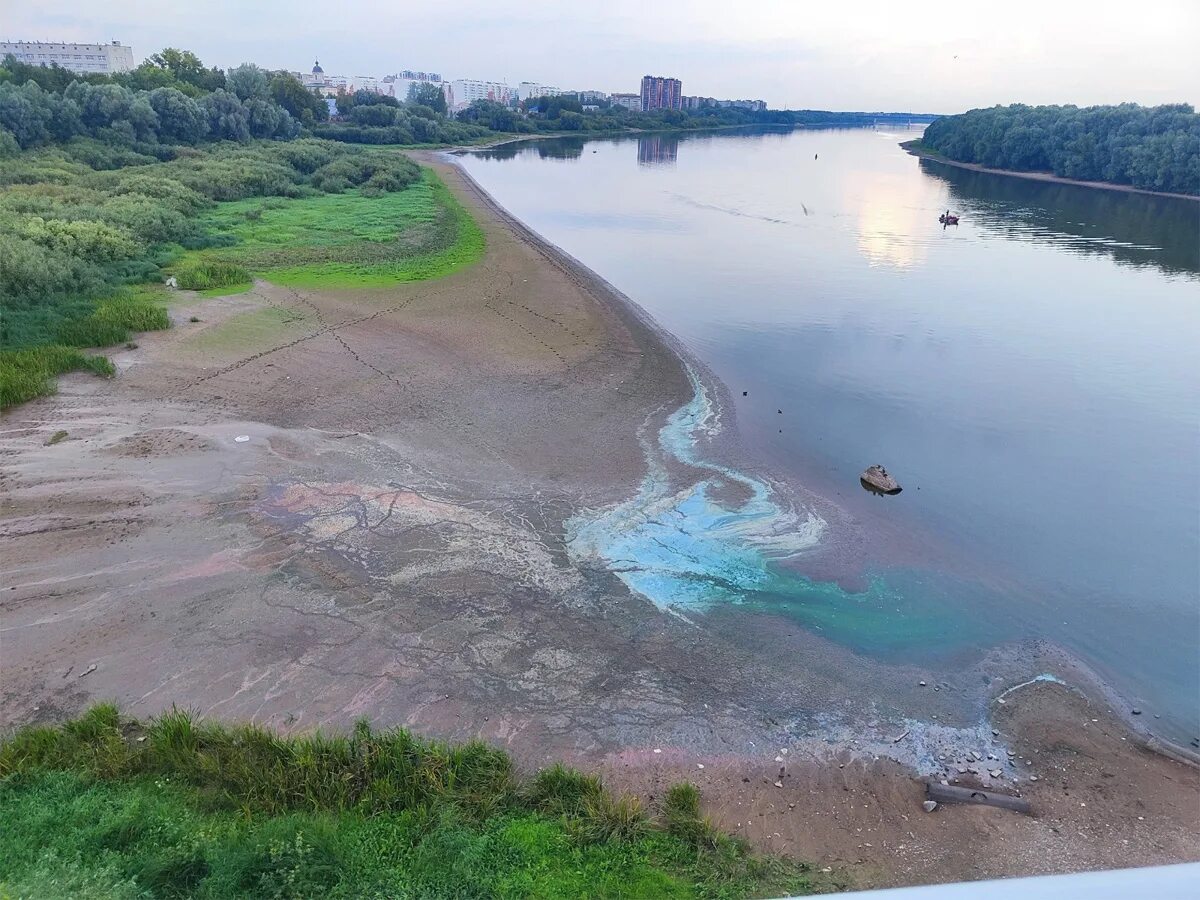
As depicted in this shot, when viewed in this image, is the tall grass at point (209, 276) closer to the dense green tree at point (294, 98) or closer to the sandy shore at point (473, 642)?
the sandy shore at point (473, 642)

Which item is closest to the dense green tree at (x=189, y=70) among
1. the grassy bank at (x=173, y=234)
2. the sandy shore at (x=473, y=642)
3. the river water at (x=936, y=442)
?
the grassy bank at (x=173, y=234)

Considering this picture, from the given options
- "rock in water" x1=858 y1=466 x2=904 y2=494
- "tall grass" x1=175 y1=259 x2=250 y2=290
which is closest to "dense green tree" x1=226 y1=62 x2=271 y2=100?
"tall grass" x1=175 y1=259 x2=250 y2=290

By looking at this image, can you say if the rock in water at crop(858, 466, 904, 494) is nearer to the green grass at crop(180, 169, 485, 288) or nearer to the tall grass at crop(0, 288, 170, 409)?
the tall grass at crop(0, 288, 170, 409)

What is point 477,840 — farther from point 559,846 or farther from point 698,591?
point 698,591

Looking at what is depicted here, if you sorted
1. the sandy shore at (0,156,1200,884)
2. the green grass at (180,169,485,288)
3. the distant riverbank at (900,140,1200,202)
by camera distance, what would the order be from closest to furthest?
the sandy shore at (0,156,1200,884)
the green grass at (180,169,485,288)
the distant riverbank at (900,140,1200,202)

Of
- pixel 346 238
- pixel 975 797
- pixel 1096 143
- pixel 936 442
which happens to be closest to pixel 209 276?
pixel 346 238

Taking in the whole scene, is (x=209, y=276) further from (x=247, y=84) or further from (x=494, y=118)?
(x=494, y=118)
